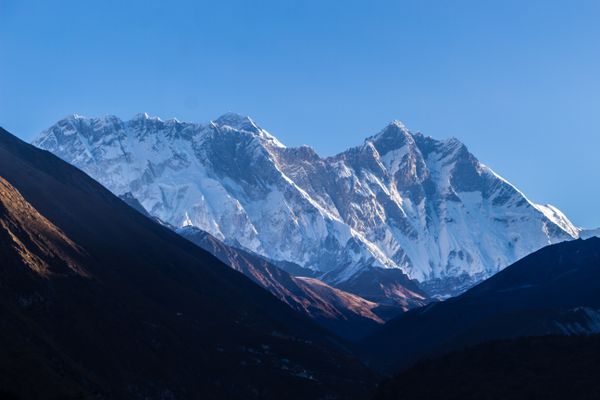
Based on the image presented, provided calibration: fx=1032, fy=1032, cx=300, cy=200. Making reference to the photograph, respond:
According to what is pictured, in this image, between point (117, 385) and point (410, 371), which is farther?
point (117, 385)

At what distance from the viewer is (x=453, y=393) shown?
14375 centimetres

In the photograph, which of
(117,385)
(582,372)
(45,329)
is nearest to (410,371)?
(582,372)

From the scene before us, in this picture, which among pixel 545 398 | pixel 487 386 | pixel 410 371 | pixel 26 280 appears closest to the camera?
pixel 545 398

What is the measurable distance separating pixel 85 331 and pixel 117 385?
1737 cm

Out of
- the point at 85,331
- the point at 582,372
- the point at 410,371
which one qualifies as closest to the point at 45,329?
the point at 85,331

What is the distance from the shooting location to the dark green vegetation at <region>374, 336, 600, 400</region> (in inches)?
5404

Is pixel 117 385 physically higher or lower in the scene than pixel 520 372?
lower

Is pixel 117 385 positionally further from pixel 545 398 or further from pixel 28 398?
pixel 545 398

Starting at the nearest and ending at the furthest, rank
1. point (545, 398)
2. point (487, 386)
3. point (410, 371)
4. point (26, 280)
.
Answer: point (545, 398)
point (487, 386)
point (410, 371)
point (26, 280)

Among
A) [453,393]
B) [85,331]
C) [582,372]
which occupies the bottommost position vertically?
[85,331]

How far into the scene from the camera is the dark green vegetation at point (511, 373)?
450 feet

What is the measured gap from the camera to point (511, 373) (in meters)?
148

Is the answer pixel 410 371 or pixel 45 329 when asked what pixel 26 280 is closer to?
pixel 45 329

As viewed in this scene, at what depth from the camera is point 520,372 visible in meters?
147
